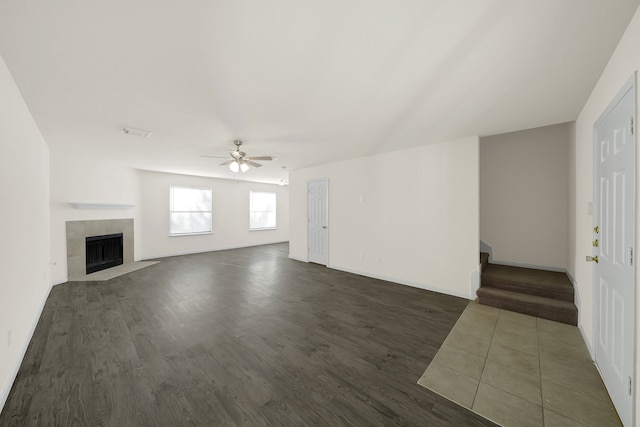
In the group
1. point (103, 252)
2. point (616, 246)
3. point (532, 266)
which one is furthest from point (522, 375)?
point (103, 252)

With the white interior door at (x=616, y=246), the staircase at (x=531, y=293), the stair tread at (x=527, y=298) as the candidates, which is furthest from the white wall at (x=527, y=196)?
the white interior door at (x=616, y=246)

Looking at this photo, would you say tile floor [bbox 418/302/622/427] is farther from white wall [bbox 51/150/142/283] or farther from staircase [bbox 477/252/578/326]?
white wall [bbox 51/150/142/283]

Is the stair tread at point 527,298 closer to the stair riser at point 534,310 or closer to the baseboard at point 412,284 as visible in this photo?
the stair riser at point 534,310

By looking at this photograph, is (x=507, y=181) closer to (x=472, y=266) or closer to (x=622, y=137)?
(x=472, y=266)

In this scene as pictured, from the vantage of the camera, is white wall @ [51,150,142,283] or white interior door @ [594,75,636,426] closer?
white interior door @ [594,75,636,426]

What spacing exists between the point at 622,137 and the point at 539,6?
1.09 meters

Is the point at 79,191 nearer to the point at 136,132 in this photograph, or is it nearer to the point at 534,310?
the point at 136,132

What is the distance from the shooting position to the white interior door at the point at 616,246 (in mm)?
1450

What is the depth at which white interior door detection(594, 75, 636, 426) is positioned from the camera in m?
1.45

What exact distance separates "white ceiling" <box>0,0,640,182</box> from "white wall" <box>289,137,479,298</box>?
90 centimetres

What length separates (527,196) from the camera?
413cm

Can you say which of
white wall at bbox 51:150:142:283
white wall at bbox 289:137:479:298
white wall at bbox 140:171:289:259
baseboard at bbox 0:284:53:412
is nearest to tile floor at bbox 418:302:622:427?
white wall at bbox 289:137:479:298

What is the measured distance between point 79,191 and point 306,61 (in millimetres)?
5814

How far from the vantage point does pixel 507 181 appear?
430 cm
